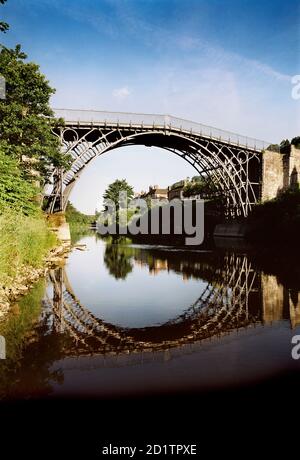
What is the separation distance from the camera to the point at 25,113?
26.2m

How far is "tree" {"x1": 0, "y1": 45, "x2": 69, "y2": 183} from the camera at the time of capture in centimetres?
2336

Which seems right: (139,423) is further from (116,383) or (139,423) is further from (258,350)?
(258,350)

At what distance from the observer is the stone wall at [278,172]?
47156 mm

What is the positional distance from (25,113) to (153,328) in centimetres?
2264

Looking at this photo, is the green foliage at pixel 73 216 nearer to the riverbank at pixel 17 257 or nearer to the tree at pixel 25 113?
the tree at pixel 25 113

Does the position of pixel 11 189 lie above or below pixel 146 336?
above

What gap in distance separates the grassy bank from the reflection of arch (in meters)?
1.91

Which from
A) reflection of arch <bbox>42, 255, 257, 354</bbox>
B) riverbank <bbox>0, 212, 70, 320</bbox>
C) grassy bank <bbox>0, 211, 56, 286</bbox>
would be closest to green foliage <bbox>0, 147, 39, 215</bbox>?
grassy bank <bbox>0, 211, 56, 286</bbox>

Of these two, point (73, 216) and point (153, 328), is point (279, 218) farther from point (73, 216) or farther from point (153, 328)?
point (73, 216)

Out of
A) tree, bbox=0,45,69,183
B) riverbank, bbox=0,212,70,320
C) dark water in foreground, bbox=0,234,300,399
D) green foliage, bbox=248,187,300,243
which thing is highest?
tree, bbox=0,45,69,183

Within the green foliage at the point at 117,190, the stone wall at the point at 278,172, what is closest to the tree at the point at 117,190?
the green foliage at the point at 117,190

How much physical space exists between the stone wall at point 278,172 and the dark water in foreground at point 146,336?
33281 mm

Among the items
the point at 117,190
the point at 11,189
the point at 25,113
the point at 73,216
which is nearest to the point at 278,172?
the point at 25,113

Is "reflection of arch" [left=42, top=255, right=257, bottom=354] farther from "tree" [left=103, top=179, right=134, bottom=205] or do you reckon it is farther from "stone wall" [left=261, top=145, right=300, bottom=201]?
"tree" [left=103, top=179, right=134, bottom=205]
